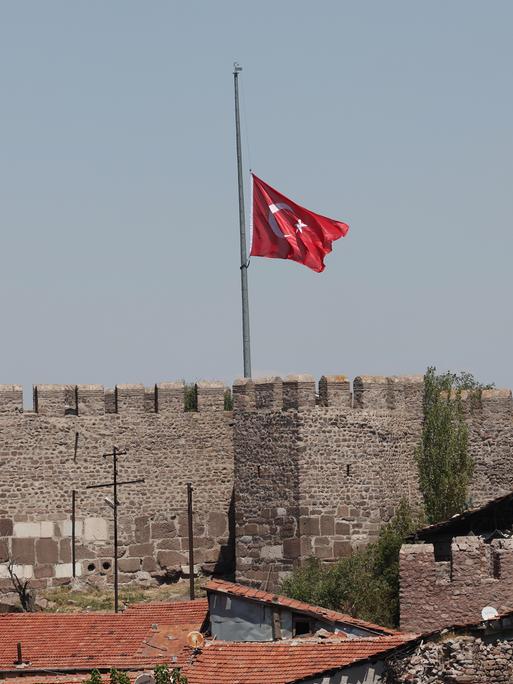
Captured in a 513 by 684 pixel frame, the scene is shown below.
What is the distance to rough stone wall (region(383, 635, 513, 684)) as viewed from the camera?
2944cm

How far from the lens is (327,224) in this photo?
167 ft

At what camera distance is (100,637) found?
128 feet

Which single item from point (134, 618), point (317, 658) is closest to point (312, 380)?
point (134, 618)

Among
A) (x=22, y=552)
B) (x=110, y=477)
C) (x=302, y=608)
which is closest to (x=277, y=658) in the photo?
(x=302, y=608)

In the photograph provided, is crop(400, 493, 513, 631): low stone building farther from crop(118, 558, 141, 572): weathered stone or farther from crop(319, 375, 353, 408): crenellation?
crop(118, 558, 141, 572): weathered stone

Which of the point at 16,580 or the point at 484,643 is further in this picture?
the point at 16,580

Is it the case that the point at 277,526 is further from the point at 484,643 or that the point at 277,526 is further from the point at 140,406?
the point at 484,643

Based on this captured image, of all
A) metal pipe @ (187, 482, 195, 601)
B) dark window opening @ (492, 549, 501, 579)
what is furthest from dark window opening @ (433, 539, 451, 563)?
metal pipe @ (187, 482, 195, 601)

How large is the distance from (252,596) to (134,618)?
3385mm

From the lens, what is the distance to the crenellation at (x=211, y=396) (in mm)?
49656

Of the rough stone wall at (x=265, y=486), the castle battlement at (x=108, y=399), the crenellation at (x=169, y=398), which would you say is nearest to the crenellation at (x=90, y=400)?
the castle battlement at (x=108, y=399)

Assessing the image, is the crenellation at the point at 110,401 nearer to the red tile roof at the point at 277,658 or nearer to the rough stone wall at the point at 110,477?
the rough stone wall at the point at 110,477

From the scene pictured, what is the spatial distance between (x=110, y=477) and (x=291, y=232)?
636cm

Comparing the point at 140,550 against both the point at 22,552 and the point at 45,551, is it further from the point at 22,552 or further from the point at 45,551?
the point at 22,552
